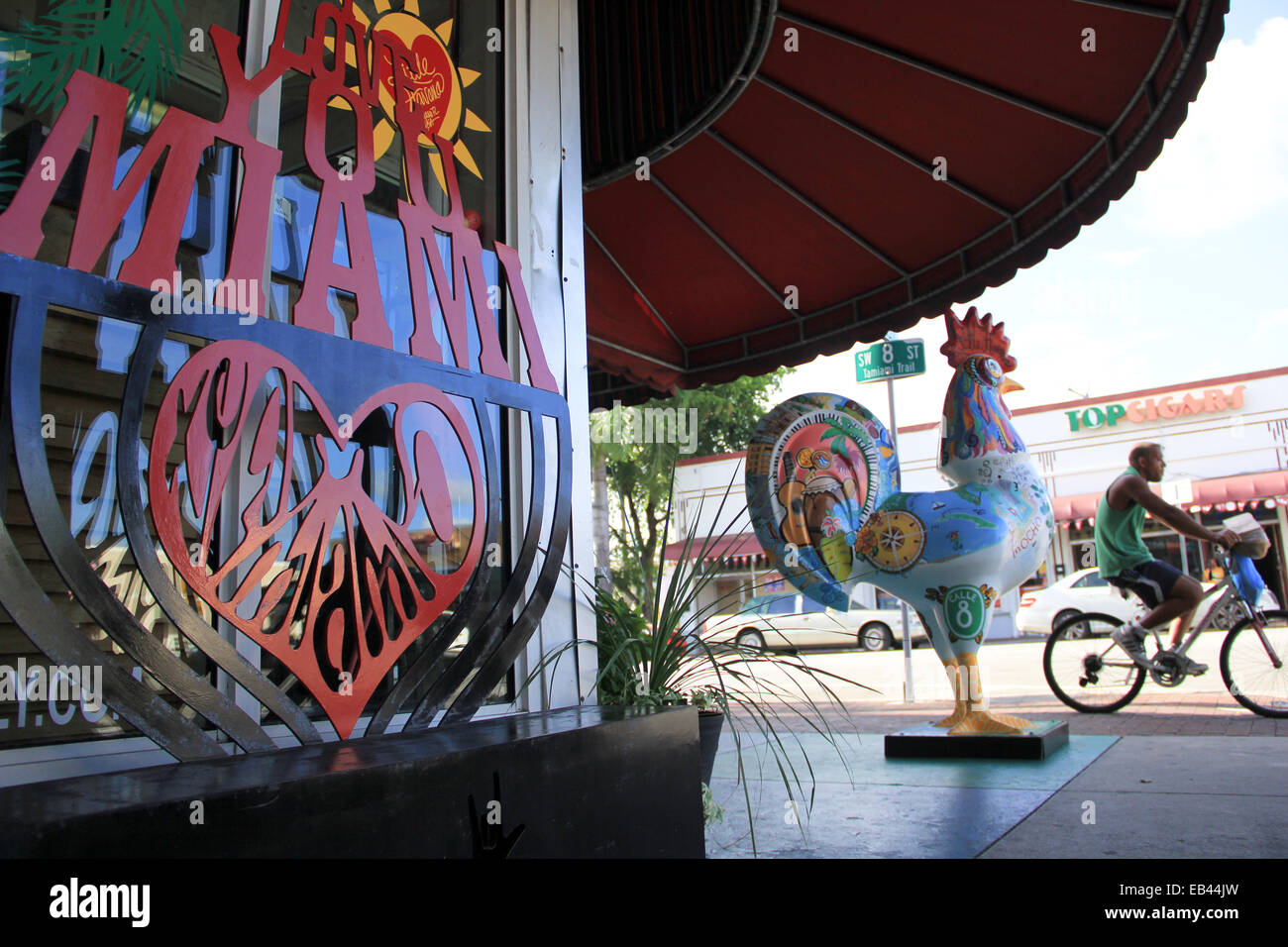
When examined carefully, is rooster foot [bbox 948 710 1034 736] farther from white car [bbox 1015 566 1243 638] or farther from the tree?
white car [bbox 1015 566 1243 638]

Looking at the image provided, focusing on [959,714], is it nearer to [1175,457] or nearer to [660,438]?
[660,438]

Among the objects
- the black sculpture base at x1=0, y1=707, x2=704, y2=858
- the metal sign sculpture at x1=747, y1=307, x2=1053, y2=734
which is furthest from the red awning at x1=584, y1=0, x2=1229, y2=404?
the black sculpture base at x1=0, y1=707, x2=704, y2=858

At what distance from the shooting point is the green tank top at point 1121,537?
6.04 m

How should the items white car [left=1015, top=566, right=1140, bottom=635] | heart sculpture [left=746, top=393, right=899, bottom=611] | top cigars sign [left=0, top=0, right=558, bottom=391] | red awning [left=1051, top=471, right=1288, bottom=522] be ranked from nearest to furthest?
top cigars sign [left=0, top=0, right=558, bottom=391]
heart sculpture [left=746, top=393, right=899, bottom=611]
white car [left=1015, top=566, right=1140, bottom=635]
red awning [left=1051, top=471, right=1288, bottom=522]

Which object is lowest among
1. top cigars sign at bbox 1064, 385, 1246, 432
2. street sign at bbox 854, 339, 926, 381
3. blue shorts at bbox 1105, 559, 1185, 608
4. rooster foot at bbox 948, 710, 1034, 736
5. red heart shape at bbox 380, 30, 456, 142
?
rooster foot at bbox 948, 710, 1034, 736

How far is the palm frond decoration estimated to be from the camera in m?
2.15

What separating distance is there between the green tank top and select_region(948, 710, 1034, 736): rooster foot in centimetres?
177

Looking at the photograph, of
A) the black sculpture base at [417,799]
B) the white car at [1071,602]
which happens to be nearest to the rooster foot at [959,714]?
the black sculpture base at [417,799]

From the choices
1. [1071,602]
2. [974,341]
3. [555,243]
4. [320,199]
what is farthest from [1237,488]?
[320,199]

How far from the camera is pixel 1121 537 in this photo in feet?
19.9

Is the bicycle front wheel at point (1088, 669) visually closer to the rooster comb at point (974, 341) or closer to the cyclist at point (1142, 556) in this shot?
the cyclist at point (1142, 556)

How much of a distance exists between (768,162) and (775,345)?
59.2 inches

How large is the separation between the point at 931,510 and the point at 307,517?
3.61m
